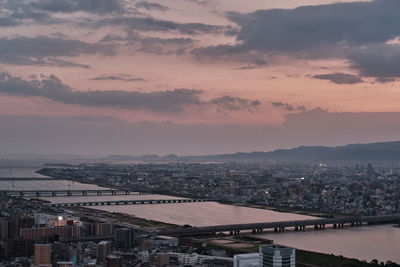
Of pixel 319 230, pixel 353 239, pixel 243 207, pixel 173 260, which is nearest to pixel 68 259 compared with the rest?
pixel 173 260

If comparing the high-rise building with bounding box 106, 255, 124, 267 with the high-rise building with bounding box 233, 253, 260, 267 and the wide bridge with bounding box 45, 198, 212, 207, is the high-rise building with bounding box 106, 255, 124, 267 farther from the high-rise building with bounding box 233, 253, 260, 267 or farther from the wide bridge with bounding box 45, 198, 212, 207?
the wide bridge with bounding box 45, 198, 212, 207

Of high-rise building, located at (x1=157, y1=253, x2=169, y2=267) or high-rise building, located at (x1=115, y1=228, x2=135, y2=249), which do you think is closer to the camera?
high-rise building, located at (x1=157, y1=253, x2=169, y2=267)

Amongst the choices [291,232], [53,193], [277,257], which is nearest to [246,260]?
[277,257]

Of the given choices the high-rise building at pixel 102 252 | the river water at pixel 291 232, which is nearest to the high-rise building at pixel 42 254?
the high-rise building at pixel 102 252

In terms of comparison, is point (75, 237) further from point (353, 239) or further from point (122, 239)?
point (353, 239)

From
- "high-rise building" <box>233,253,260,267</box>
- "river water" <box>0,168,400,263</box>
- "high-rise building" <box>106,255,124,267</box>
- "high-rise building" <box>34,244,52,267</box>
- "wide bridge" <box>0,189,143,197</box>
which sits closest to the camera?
"high-rise building" <box>233,253,260,267</box>

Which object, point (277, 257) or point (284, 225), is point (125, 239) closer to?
point (277, 257)

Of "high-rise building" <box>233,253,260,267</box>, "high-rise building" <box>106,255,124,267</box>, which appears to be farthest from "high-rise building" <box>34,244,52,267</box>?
"high-rise building" <box>233,253,260,267</box>
